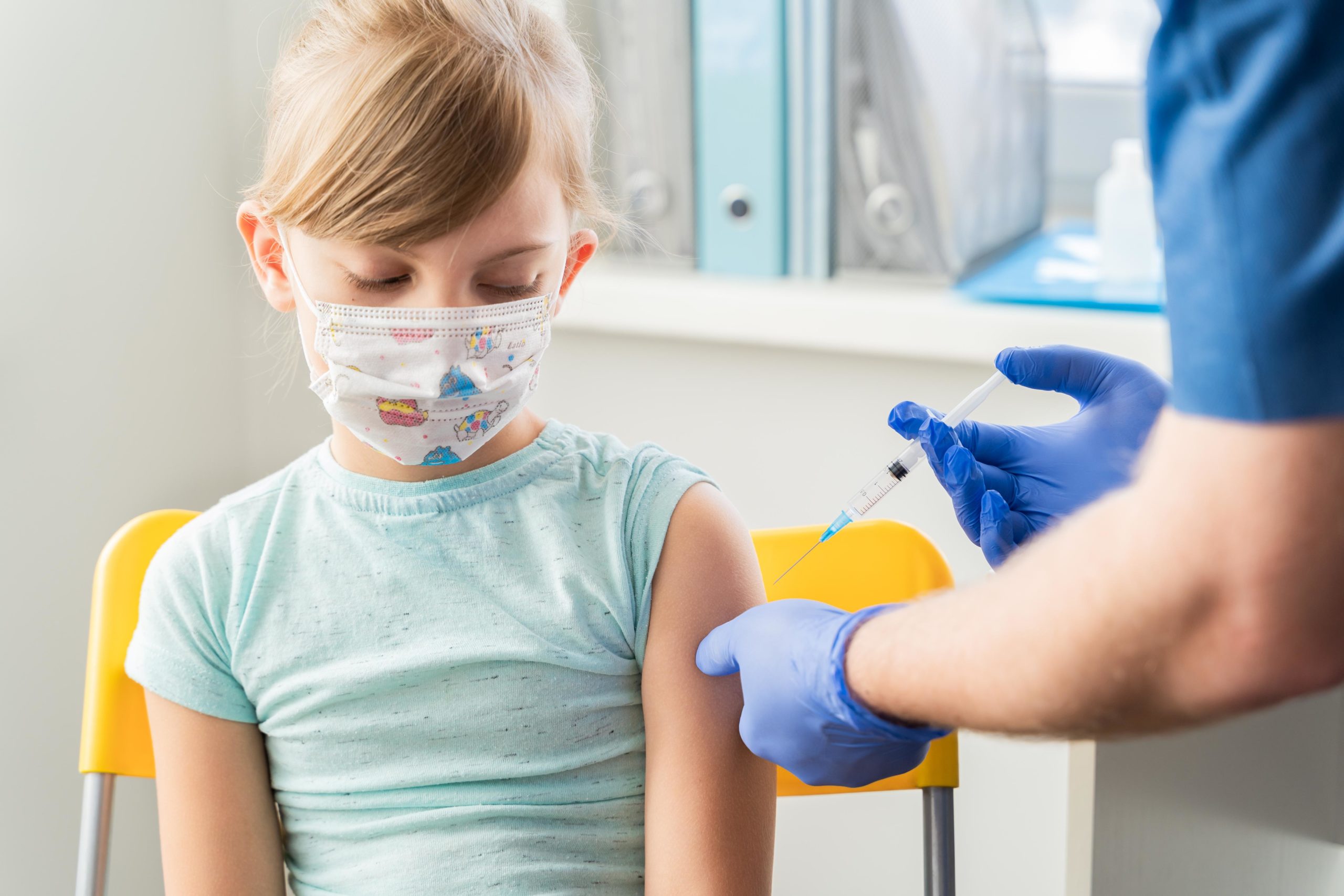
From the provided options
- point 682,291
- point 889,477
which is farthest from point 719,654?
point 682,291

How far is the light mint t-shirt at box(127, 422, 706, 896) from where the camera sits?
106cm

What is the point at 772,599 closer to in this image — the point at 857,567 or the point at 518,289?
the point at 857,567

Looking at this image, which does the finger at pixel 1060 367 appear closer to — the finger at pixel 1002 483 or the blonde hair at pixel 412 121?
the finger at pixel 1002 483

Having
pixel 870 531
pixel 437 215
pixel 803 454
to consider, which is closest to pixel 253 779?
pixel 437 215

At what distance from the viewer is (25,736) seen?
1648mm

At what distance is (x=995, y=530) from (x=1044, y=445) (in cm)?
11

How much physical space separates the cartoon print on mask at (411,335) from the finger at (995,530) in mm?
486

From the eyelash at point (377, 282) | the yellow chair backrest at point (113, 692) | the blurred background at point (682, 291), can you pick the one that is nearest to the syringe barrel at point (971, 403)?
the eyelash at point (377, 282)

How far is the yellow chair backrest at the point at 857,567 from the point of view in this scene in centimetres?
123

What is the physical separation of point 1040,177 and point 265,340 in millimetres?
1345

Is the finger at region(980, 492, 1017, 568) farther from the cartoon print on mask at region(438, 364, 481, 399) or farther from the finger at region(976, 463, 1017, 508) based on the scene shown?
the cartoon print on mask at region(438, 364, 481, 399)

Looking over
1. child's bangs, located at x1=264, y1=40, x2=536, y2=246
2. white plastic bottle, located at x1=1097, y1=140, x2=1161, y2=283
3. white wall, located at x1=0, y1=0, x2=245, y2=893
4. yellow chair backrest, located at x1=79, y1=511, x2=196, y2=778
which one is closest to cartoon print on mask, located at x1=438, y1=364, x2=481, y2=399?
child's bangs, located at x1=264, y1=40, x2=536, y2=246

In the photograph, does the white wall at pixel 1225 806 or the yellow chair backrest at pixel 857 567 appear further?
the yellow chair backrest at pixel 857 567

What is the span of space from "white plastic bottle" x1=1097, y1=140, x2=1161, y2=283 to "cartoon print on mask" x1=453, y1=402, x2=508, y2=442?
1.02m
